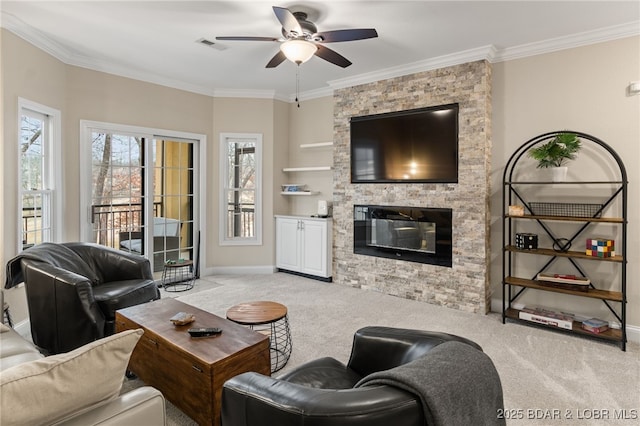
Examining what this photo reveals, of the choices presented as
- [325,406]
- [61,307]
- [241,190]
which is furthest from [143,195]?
[325,406]

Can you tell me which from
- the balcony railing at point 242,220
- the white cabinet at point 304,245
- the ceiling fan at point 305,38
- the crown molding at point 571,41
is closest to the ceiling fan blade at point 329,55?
the ceiling fan at point 305,38

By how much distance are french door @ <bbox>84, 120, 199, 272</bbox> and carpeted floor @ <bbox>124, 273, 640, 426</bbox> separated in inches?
33.2

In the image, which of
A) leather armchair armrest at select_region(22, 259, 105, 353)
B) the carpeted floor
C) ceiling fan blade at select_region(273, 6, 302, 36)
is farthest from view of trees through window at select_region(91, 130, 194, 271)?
ceiling fan blade at select_region(273, 6, 302, 36)

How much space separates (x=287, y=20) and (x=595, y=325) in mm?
3686

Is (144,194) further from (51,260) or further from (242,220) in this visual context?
(51,260)

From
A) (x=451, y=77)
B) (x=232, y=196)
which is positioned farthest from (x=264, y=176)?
(x=451, y=77)

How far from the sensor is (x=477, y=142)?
4.13 meters

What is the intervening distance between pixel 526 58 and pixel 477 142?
988 mm

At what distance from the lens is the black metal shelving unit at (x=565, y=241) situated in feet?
10.7

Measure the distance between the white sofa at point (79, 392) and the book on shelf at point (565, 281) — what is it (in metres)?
3.58

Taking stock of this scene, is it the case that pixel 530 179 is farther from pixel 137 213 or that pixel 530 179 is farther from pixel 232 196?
pixel 137 213

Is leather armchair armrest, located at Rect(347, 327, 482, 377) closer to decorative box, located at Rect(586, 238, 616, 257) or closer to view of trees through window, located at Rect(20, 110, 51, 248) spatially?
decorative box, located at Rect(586, 238, 616, 257)

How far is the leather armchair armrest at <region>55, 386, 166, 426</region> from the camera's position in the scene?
3.77 ft

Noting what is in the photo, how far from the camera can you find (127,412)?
121 cm
